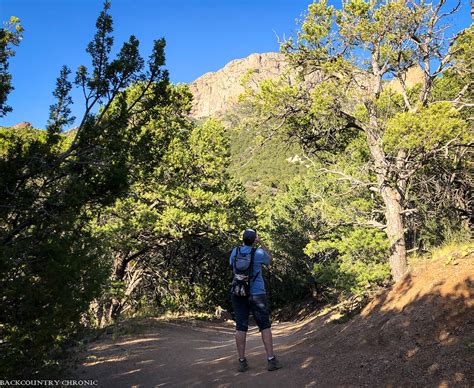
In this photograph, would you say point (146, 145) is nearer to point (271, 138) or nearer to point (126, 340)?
point (271, 138)

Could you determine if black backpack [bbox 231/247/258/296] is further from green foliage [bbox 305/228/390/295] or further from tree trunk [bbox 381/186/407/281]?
tree trunk [bbox 381/186/407/281]

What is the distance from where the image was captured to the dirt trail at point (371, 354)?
4256mm

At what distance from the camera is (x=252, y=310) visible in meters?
5.33

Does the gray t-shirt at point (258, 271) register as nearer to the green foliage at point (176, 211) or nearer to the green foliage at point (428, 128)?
the green foliage at point (428, 128)

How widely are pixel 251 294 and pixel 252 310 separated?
0.25 m

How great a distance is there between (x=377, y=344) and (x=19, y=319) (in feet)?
16.0

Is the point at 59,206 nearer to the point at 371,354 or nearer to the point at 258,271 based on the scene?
the point at 258,271

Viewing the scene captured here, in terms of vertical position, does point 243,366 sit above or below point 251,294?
below

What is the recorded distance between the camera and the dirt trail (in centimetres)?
426

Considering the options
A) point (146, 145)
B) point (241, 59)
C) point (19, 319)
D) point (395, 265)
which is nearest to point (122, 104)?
point (146, 145)

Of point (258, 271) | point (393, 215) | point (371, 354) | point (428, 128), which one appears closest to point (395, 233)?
point (393, 215)

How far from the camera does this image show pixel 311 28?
9.07 meters

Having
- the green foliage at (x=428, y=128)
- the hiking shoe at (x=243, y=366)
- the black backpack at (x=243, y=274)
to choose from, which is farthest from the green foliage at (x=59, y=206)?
the green foliage at (x=428, y=128)

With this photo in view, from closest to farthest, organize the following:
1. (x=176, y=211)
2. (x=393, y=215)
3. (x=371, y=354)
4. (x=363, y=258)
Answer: (x=371, y=354)
(x=393, y=215)
(x=363, y=258)
(x=176, y=211)
